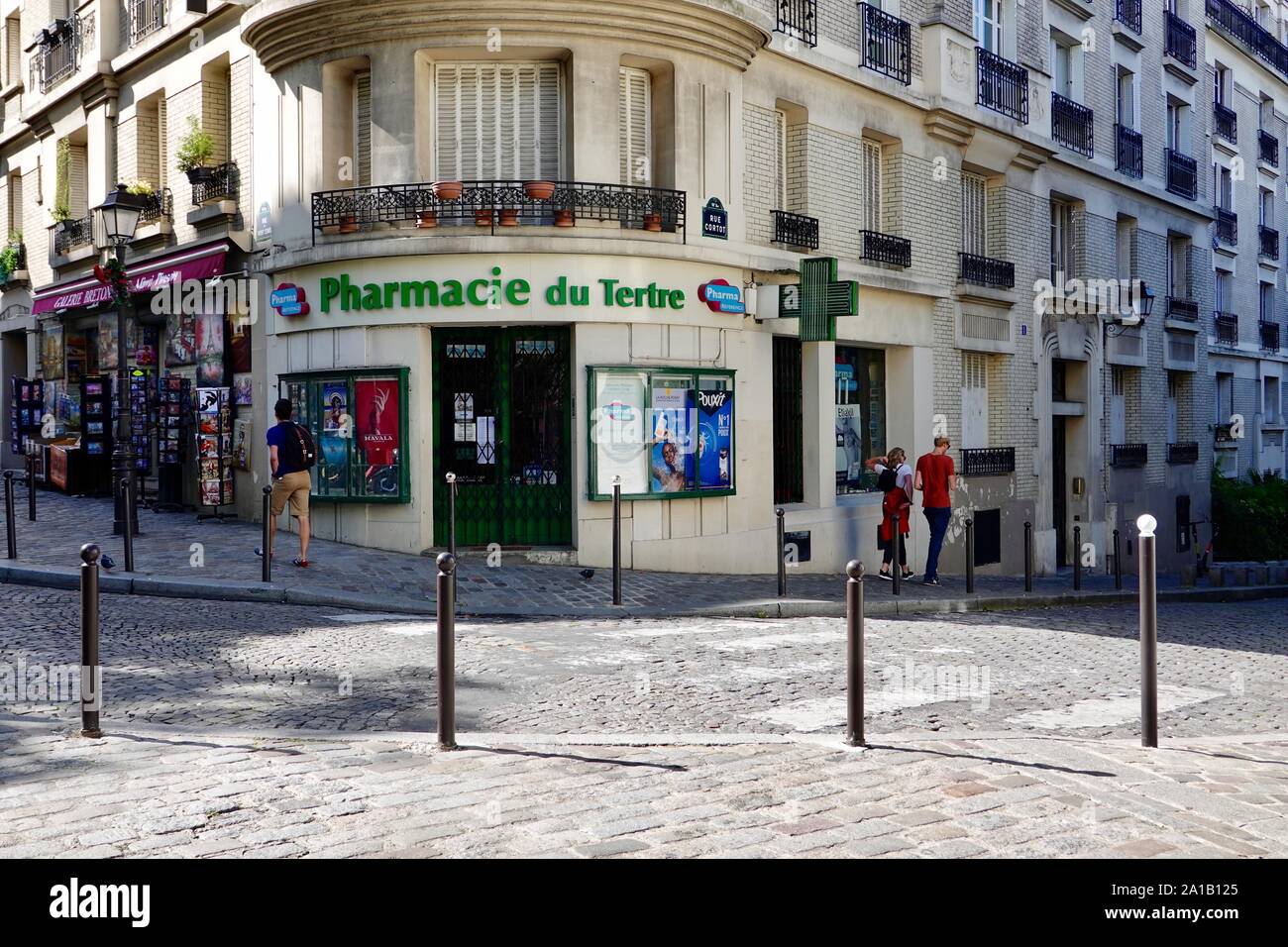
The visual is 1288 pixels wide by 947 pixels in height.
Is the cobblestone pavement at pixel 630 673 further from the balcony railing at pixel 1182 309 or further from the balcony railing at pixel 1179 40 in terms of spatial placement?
the balcony railing at pixel 1179 40

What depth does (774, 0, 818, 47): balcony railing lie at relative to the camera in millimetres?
17234

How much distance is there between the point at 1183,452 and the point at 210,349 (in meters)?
20.9

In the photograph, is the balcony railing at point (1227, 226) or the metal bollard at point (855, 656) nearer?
the metal bollard at point (855, 656)

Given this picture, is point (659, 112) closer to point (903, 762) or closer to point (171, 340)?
point (171, 340)

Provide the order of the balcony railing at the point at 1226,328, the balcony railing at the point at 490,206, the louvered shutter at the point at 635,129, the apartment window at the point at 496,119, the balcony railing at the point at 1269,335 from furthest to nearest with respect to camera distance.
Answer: the balcony railing at the point at 1269,335 < the balcony railing at the point at 1226,328 < the louvered shutter at the point at 635,129 < the apartment window at the point at 496,119 < the balcony railing at the point at 490,206

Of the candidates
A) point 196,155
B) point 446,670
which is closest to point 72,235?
point 196,155

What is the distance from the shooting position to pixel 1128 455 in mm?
26125

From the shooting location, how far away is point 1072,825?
15.9 ft

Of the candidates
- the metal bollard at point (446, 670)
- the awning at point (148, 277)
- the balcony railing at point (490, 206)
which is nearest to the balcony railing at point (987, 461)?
the balcony railing at point (490, 206)

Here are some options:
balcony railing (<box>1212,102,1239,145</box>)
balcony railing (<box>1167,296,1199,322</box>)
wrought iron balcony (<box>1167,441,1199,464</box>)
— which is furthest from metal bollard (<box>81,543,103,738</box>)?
balcony railing (<box>1212,102,1239,145</box>)

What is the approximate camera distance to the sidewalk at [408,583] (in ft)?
38.7

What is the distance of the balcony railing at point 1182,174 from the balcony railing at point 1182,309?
2.29m

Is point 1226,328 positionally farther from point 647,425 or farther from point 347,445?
point 347,445
